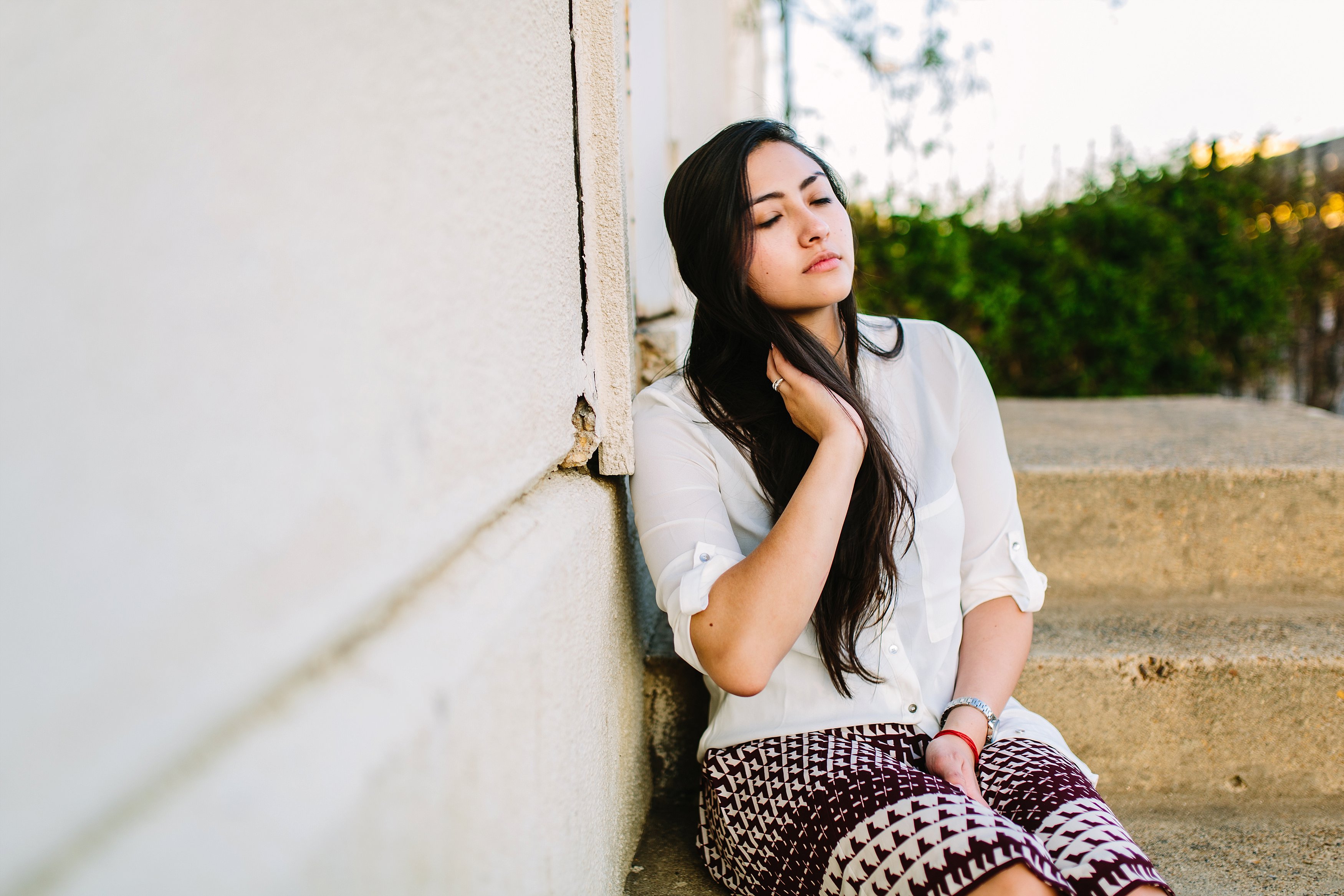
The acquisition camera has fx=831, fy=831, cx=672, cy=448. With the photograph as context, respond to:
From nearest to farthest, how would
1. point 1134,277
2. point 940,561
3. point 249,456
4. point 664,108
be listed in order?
point 249,456
point 940,561
point 664,108
point 1134,277

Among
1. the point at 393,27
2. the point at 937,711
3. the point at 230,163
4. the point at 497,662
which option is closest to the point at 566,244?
the point at 393,27

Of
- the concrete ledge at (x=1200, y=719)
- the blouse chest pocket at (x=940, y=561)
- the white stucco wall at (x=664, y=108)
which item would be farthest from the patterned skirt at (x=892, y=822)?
the white stucco wall at (x=664, y=108)

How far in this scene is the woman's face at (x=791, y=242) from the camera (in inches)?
72.2

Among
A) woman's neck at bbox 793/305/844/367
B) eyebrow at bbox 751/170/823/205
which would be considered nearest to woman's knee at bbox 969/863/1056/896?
woman's neck at bbox 793/305/844/367

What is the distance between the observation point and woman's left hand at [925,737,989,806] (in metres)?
1.51

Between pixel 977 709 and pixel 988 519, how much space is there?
427 millimetres

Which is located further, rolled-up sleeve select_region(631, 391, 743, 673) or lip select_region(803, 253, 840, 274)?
lip select_region(803, 253, 840, 274)

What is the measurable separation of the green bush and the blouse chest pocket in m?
3.56

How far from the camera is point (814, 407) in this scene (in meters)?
1.68

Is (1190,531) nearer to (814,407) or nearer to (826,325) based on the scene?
(826,325)

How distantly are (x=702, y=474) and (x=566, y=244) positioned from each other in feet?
1.78

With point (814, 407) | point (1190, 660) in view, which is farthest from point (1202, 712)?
point (814, 407)

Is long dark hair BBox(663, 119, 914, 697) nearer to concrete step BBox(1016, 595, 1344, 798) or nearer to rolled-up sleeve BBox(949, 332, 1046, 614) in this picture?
rolled-up sleeve BBox(949, 332, 1046, 614)

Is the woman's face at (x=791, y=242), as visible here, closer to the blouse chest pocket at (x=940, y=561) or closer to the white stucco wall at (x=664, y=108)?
the blouse chest pocket at (x=940, y=561)
